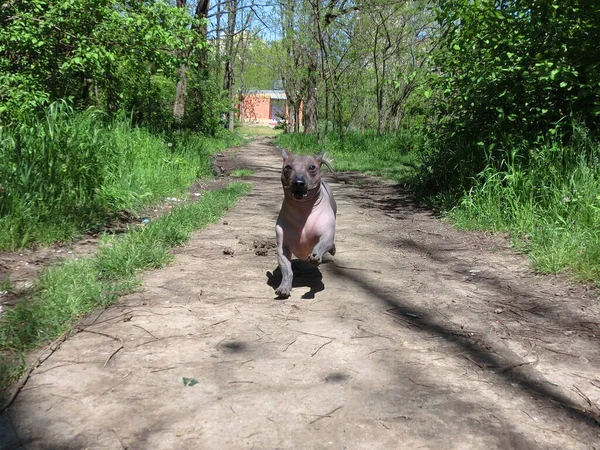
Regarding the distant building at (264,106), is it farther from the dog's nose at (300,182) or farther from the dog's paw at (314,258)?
the dog's paw at (314,258)

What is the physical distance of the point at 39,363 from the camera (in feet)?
8.13

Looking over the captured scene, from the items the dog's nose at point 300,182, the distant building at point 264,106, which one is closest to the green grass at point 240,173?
the dog's nose at point 300,182

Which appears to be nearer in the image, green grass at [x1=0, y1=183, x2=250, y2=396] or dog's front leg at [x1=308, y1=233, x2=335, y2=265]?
green grass at [x1=0, y1=183, x2=250, y2=396]

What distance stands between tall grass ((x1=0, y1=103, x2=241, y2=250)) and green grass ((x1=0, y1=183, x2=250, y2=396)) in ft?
2.06

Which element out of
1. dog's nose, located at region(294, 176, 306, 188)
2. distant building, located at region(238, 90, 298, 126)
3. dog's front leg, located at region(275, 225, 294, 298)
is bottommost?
dog's front leg, located at region(275, 225, 294, 298)

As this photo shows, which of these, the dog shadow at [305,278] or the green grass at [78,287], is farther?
the dog shadow at [305,278]

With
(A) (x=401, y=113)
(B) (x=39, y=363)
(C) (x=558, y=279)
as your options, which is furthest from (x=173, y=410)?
(A) (x=401, y=113)

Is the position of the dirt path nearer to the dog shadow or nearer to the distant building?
the dog shadow

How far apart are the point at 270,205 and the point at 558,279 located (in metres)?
4.32

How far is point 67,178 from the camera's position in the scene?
215 inches

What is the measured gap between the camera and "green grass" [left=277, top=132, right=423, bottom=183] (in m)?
12.8

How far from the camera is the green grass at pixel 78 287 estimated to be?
2631mm

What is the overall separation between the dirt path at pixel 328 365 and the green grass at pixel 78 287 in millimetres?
143

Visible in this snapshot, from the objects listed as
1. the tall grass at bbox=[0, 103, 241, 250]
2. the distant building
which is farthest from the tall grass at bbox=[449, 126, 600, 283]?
the distant building
